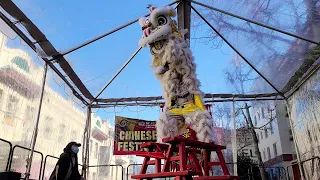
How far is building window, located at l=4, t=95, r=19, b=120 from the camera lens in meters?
3.20

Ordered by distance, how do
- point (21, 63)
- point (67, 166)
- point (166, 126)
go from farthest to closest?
point (21, 63) < point (67, 166) < point (166, 126)

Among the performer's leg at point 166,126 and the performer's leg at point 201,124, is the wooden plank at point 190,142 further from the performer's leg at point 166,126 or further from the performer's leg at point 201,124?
the performer's leg at point 166,126

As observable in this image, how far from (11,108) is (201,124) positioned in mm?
2244

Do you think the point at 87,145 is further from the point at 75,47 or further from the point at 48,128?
the point at 75,47

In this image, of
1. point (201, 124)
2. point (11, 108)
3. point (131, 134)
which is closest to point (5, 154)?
point (11, 108)

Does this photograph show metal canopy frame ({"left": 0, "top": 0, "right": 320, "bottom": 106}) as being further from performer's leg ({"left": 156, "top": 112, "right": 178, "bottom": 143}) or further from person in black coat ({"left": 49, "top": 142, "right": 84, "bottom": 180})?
performer's leg ({"left": 156, "top": 112, "right": 178, "bottom": 143})

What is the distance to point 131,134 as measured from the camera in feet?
21.0

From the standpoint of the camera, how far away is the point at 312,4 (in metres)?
3.37

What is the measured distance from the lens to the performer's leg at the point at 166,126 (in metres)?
2.94

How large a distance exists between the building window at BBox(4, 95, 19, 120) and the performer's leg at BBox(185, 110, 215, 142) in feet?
6.81

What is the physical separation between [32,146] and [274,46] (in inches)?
155

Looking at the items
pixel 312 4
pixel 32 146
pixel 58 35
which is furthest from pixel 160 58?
pixel 32 146

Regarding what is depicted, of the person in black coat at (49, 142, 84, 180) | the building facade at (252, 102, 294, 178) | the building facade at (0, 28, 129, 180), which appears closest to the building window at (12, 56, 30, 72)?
the building facade at (0, 28, 129, 180)

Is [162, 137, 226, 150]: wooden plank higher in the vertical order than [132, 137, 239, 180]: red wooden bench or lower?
higher
